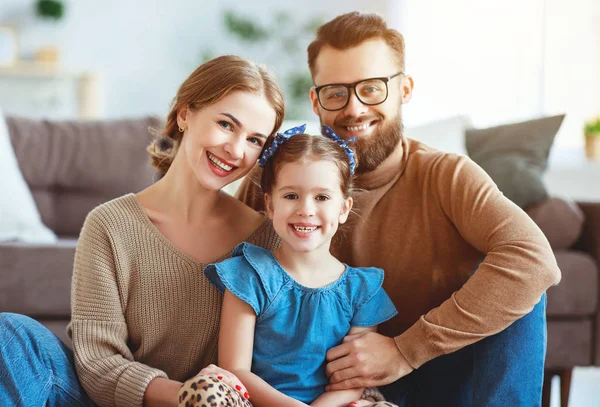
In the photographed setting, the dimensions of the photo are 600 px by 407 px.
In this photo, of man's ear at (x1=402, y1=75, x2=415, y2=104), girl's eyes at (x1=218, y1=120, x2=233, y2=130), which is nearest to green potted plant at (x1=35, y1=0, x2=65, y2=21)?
man's ear at (x1=402, y1=75, x2=415, y2=104)

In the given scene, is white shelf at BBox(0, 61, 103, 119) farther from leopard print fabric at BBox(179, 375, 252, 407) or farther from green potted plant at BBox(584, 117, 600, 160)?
leopard print fabric at BBox(179, 375, 252, 407)

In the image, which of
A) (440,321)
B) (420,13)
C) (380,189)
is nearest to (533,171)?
(380,189)

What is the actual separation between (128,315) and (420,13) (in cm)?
434

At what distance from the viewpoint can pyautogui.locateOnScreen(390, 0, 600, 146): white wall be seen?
453cm

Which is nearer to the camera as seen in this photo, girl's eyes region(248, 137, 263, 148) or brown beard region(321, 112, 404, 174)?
girl's eyes region(248, 137, 263, 148)

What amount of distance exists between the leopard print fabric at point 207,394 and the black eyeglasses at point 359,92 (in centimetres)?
75

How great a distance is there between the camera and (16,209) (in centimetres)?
280

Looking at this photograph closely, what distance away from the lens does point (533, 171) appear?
2.73 metres

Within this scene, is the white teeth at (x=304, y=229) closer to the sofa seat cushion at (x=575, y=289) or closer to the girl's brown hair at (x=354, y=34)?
the girl's brown hair at (x=354, y=34)

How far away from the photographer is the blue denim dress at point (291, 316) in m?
1.38

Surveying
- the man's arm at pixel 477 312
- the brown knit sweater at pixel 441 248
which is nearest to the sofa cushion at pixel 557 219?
the brown knit sweater at pixel 441 248

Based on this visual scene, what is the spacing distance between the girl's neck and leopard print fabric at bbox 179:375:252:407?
0.33m

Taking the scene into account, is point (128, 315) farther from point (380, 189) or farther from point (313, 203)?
point (380, 189)

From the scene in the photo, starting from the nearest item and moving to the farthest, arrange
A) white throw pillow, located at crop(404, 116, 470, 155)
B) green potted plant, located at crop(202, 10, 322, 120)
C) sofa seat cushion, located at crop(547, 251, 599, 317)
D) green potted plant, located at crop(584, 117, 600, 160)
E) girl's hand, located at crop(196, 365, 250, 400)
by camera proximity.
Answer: girl's hand, located at crop(196, 365, 250, 400) → sofa seat cushion, located at crop(547, 251, 599, 317) → white throw pillow, located at crop(404, 116, 470, 155) → green potted plant, located at crop(584, 117, 600, 160) → green potted plant, located at crop(202, 10, 322, 120)
